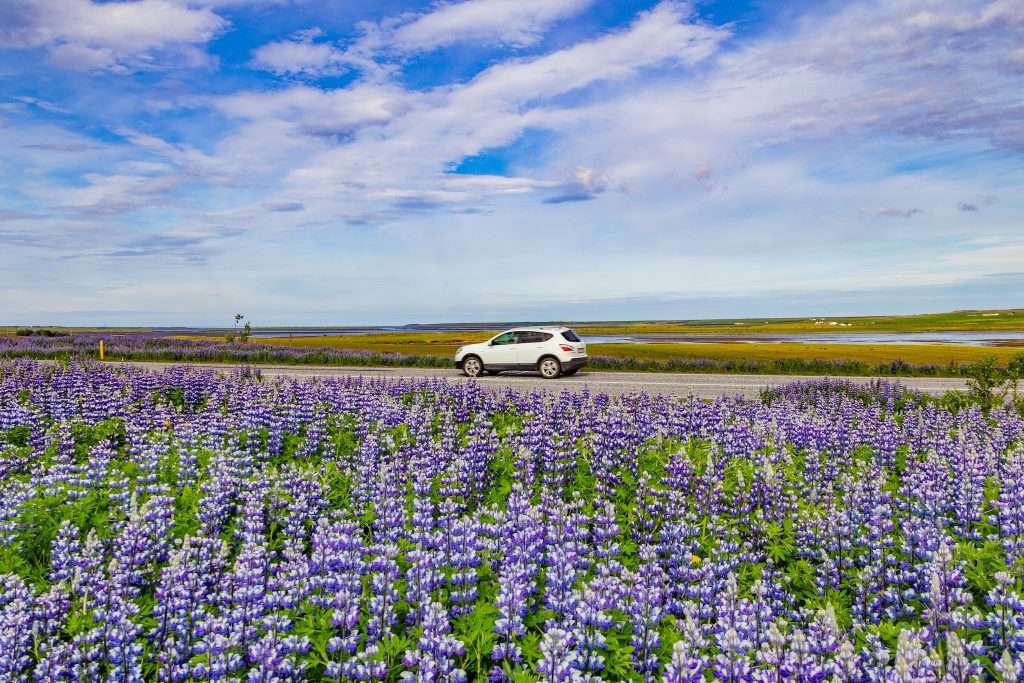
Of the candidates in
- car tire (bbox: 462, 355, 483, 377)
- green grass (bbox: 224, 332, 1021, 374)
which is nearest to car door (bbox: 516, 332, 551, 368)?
car tire (bbox: 462, 355, 483, 377)

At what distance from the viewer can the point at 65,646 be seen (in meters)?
3.91

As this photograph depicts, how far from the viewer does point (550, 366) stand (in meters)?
26.2

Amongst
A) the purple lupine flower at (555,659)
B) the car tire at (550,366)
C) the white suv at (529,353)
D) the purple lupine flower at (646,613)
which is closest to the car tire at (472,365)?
the white suv at (529,353)

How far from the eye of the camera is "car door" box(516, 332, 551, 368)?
1037 inches

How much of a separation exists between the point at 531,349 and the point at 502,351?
1.22 m

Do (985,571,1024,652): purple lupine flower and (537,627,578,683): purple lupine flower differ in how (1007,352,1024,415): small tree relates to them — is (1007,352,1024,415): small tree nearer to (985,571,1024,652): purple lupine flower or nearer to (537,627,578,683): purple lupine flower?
(985,571,1024,652): purple lupine flower

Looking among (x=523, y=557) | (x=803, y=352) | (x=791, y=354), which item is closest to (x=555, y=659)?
(x=523, y=557)

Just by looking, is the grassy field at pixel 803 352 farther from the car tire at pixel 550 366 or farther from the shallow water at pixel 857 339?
the shallow water at pixel 857 339

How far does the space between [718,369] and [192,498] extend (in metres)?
28.9

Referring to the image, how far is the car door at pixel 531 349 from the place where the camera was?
26.3 meters

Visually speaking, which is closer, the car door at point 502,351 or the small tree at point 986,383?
the small tree at point 986,383

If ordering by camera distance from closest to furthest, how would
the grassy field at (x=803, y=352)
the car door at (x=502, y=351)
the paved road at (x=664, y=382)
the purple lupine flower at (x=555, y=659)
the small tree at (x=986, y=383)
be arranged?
the purple lupine flower at (x=555, y=659) → the small tree at (x=986, y=383) → the paved road at (x=664, y=382) → the car door at (x=502, y=351) → the grassy field at (x=803, y=352)

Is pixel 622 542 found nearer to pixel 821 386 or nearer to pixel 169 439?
pixel 169 439

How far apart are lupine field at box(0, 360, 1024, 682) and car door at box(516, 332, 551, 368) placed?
632 inches
